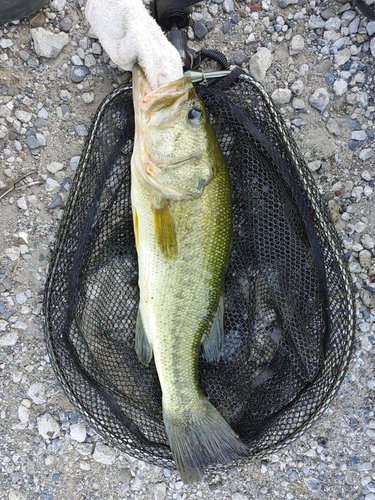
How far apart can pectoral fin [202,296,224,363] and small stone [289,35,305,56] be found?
65.4 inches

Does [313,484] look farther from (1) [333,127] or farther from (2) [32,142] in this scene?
(2) [32,142]

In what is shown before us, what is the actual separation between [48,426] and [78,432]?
194 millimetres

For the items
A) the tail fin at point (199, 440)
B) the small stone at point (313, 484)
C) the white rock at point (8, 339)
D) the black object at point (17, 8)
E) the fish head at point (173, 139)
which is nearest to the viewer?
the fish head at point (173, 139)

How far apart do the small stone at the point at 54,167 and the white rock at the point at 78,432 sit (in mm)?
1617

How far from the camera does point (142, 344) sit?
309cm

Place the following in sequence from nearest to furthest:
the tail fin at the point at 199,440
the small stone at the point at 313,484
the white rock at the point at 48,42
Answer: the tail fin at the point at 199,440, the white rock at the point at 48,42, the small stone at the point at 313,484

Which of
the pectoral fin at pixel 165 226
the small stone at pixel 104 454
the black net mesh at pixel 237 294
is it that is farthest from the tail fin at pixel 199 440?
the pectoral fin at pixel 165 226

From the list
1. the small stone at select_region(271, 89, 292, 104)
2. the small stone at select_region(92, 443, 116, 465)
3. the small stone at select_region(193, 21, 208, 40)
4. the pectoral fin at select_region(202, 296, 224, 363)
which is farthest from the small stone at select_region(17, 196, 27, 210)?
the small stone at select_region(271, 89, 292, 104)

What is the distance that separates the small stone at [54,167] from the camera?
11.3 ft

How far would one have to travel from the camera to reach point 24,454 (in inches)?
139

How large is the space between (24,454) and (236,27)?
3039 mm

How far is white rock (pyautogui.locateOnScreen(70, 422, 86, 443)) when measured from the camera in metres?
3.55

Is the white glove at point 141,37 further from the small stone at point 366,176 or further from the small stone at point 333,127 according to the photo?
the small stone at point 366,176

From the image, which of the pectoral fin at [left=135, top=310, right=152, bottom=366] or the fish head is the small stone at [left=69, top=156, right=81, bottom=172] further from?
the pectoral fin at [left=135, top=310, right=152, bottom=366]
